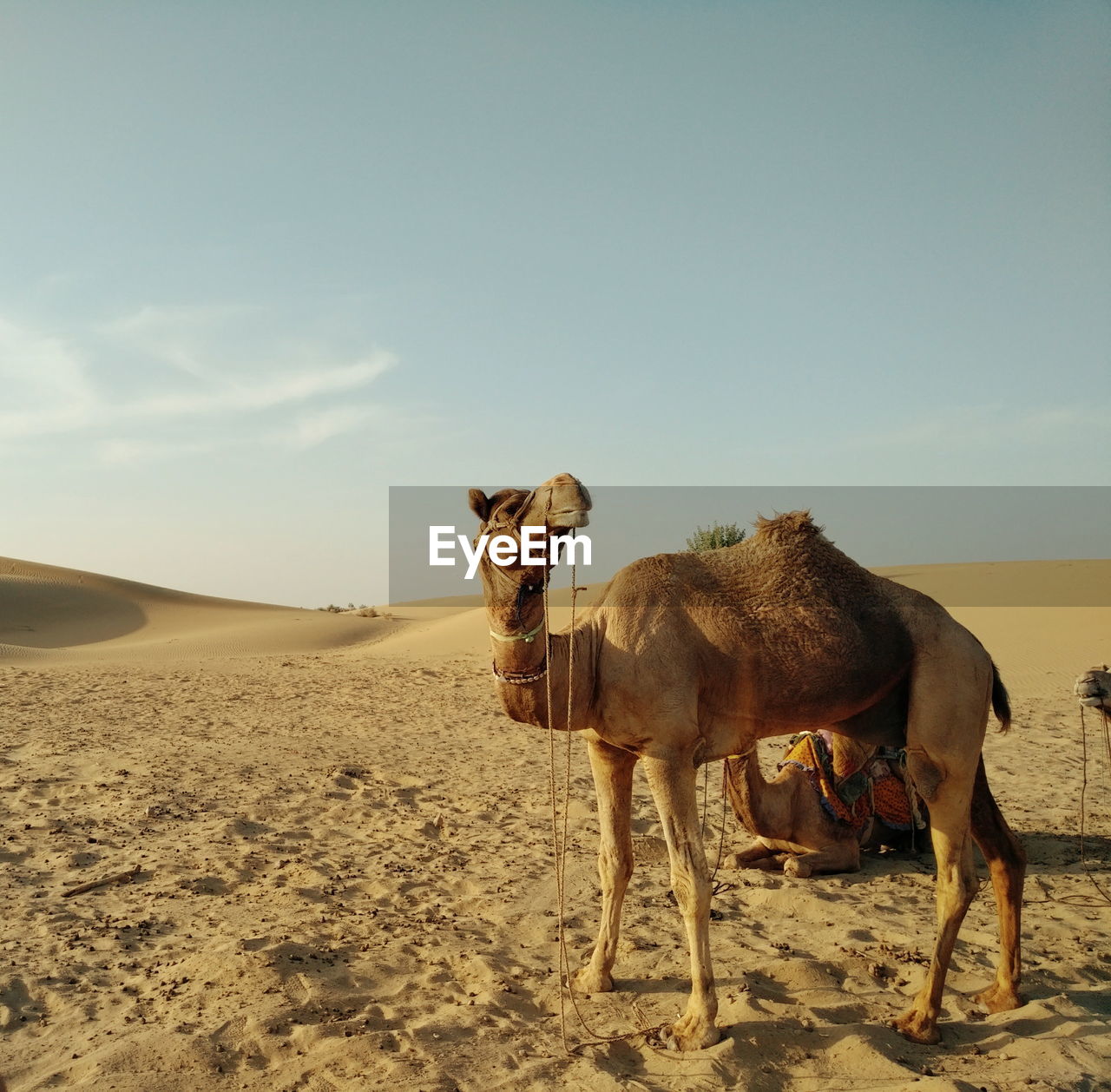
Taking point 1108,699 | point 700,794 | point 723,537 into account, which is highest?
point 723,537

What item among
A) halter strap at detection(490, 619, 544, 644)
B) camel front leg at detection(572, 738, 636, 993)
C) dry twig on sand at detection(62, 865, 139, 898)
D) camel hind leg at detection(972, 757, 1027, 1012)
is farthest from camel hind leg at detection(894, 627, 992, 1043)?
dry twig on sand at detection(62, 865, 139, 898)

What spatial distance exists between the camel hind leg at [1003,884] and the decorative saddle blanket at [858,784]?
183 centimetres

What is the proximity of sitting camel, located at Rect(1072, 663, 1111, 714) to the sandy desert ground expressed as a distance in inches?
61.3

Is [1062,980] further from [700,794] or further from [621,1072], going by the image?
[700,794]

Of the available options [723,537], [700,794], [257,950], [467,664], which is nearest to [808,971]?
[257,950]

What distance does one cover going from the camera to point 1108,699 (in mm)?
5199

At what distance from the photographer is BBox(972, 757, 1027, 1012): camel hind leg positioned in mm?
4719

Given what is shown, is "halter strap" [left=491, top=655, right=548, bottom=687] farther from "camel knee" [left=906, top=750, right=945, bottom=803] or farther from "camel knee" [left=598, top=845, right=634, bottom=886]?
"camel knee" [left=906, top=750, right=945, bottom=803]

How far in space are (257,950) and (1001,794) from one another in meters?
7.53

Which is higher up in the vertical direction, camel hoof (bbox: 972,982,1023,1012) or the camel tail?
the camel tail

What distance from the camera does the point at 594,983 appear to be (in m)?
4.83

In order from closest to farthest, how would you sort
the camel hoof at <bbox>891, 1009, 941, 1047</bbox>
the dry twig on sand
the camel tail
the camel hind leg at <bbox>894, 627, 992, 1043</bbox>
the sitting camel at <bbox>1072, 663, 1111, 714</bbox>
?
the camel hoof at <bbox>891, 1009, 941, 1047</bbox> < the camel hind leg at <bbox>894, 627, 992, 1043</bbox> < the camel tail < the sitting camel at <bbox>1072, 663, 1111, 714</bbox> < the dry twig on sand

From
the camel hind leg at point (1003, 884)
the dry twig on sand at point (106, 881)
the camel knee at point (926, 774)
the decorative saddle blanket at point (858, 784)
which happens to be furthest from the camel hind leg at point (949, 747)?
the dry twig on sand at point (106, 881)

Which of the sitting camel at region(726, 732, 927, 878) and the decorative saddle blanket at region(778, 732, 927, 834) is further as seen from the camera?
the decorative saddle blanket at region(778, 732, 927, 834)
